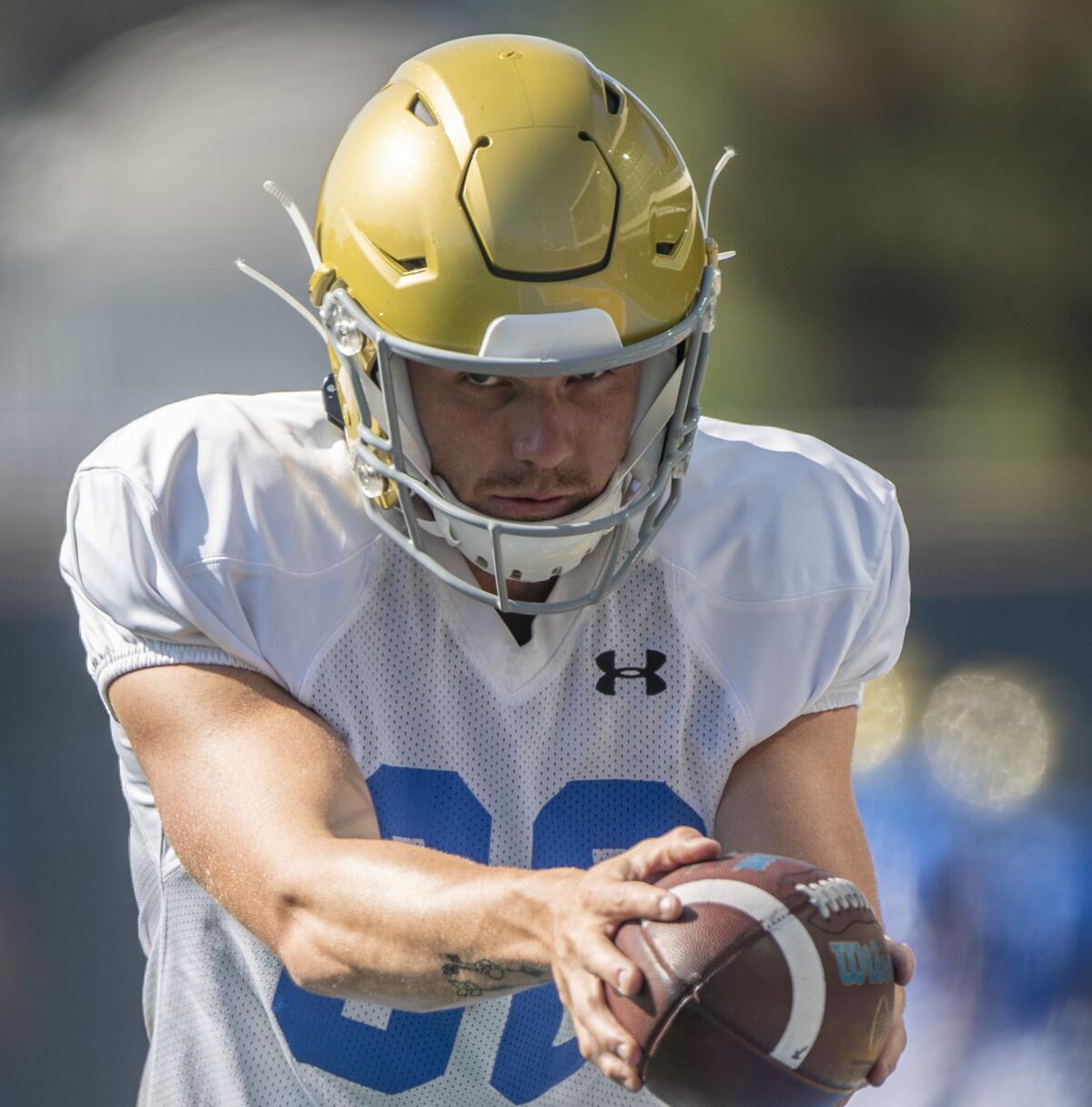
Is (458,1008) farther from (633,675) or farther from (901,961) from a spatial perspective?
(901,961)

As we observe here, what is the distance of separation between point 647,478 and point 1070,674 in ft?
6.07

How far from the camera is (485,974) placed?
1.30 m

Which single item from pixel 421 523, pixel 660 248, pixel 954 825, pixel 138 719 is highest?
pixel 660 248

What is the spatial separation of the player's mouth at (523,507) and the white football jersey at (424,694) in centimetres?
12

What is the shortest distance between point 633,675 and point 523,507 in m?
0.23

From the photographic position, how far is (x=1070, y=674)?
330 centimetres

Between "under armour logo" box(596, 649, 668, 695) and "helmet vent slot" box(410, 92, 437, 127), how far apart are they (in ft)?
1.82

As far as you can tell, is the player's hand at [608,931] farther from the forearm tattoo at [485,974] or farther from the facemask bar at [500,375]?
the facemask bar at [500,375]

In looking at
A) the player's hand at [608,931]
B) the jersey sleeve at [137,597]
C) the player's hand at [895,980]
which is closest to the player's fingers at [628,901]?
the player's hand at [608,931]

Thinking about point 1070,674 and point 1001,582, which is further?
point 1001,582

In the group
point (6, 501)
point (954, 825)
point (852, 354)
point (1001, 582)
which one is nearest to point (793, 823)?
point (954, 825)

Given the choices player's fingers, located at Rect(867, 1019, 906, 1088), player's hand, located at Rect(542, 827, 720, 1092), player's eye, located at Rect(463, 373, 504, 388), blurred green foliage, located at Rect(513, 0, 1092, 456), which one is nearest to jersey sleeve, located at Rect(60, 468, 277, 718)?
player's eye, located at Rect(463, 373, 504, 388)

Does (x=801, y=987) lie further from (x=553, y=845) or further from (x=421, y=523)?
(x=421, y=523)

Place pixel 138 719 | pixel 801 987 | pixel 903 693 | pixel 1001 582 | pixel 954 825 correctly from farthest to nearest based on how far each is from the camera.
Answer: pixel 1001 582 → pixel 903 693 → pixel 954 825 → pixel 138 719 → pixel 801 987
